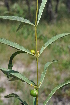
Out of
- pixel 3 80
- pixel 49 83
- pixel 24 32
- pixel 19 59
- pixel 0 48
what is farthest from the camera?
pixel 0 48

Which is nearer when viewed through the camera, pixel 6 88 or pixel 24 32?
pixel 24 32

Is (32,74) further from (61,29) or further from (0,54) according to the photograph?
(61,29)

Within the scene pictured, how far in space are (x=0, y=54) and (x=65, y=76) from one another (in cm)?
199

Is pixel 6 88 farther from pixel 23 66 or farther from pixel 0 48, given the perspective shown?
pixel 0 48

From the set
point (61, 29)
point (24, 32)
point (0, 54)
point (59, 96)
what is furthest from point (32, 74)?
point (61, 29)

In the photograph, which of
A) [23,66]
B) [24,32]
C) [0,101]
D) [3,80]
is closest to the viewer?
[24,32]

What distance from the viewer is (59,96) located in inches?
147

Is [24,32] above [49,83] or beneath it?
above

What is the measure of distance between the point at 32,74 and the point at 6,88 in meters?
0.72

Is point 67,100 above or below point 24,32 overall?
below

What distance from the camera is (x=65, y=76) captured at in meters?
4.51

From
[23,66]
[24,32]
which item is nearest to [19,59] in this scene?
[23,66]

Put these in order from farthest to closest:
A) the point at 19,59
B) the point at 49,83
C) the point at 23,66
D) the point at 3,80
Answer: the point at 19,59
the point at 23,66
the point at 3,80
the point at 49,83

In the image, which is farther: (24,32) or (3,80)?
(3,80)
